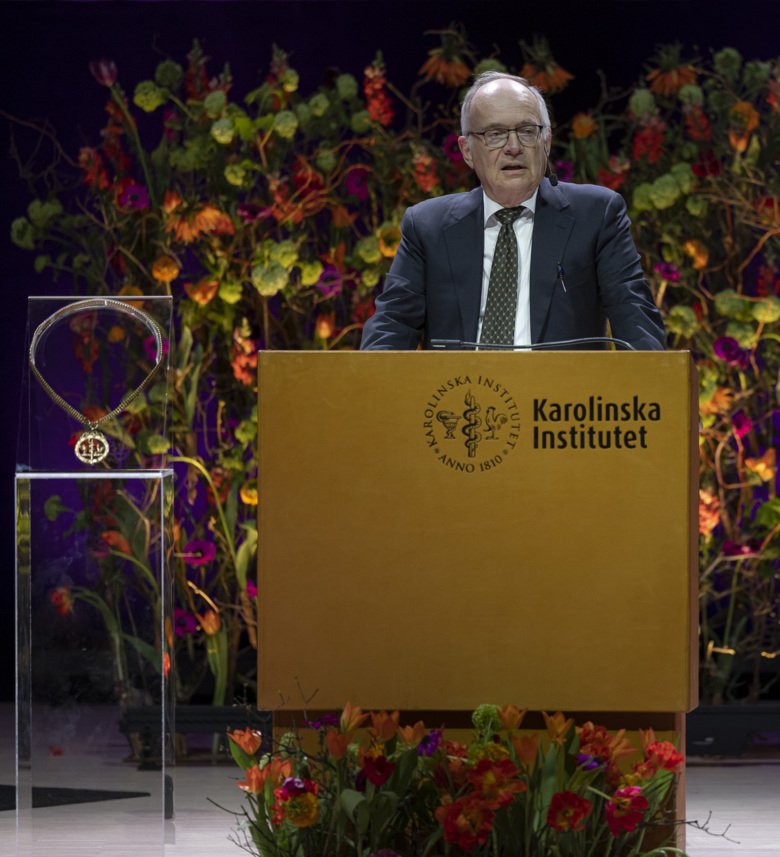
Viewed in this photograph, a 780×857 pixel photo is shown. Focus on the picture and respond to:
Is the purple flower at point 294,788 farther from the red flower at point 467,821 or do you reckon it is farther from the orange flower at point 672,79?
the orange flower at point 672,79

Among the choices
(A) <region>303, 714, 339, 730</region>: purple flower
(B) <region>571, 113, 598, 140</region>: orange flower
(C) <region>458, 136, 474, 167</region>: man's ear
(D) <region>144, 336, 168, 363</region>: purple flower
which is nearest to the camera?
(A) <region>303, 714, 339, 730</region>: purple flower

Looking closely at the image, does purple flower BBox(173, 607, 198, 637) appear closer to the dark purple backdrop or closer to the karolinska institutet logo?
the dark purple backdrop

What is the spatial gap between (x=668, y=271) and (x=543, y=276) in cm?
202

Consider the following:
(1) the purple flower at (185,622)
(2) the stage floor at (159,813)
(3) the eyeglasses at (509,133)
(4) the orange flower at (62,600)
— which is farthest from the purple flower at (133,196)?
(3) the eyeglasses at (509,133)

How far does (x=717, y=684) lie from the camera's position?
4598mm

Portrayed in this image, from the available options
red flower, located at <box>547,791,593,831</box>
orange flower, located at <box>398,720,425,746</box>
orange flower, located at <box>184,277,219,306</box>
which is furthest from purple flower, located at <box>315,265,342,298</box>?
red flower, located at <box>547,791,593,831</box>

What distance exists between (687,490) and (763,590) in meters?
2.78

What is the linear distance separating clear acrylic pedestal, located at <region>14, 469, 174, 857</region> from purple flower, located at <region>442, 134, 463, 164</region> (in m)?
1.87

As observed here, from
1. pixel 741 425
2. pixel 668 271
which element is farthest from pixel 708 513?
pixel 668 271

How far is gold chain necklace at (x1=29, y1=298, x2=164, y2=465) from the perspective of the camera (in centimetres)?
273

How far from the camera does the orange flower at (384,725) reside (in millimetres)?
1985

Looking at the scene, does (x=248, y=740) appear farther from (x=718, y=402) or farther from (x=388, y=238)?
(x=718, y=402)

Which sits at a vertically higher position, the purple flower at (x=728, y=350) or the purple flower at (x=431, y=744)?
the purple flower at (x=728, y=350)

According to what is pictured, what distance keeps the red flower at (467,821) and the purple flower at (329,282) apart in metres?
2.67
